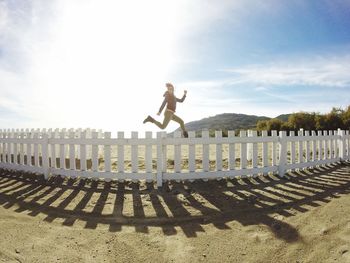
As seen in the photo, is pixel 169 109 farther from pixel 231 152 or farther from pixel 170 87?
pixel 231 152

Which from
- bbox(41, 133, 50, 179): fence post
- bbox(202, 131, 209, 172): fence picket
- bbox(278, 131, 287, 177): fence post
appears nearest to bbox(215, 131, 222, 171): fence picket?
bbox(202, 131, 209, 172): fence picket

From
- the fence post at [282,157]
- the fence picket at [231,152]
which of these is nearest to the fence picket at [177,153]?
the fence picket at [231,152]

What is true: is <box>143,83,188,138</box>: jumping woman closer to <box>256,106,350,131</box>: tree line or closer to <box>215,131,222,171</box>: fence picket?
<box>215,131,222,171</box>: fence picket

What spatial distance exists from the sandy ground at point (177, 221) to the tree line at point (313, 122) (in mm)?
32816

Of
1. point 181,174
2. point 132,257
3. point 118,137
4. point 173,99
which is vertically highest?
point 173,99

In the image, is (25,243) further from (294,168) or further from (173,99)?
(294,168)

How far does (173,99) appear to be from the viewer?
24.8 feet

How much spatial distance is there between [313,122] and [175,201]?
3817 centimetres

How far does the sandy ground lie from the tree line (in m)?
32.8

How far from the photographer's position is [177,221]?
4672 mm

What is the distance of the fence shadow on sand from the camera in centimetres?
464

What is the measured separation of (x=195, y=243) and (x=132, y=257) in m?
0.86

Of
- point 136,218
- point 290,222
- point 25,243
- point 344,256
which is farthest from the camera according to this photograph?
point 136,218

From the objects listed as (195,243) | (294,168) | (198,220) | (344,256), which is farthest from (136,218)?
(294,168)
